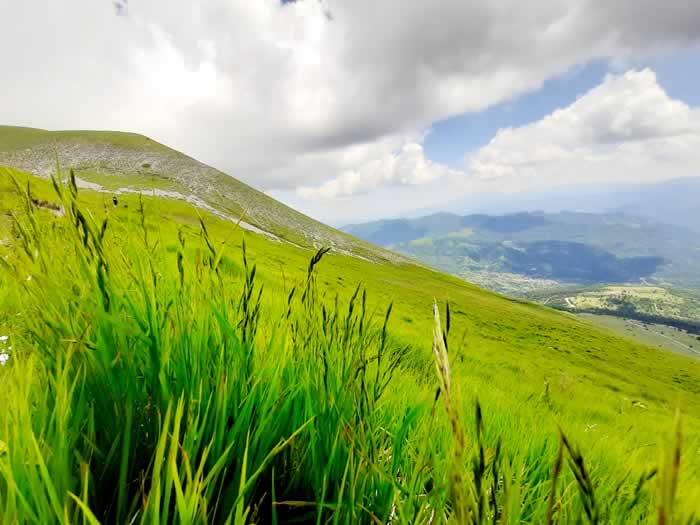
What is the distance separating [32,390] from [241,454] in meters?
0.95

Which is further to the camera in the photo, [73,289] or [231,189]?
[231,189]

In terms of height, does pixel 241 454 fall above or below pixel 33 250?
below

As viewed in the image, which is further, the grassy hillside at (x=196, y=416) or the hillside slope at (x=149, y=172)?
the hillside slope at (x=149, y=172)

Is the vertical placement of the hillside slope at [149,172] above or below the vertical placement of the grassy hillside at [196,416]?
above

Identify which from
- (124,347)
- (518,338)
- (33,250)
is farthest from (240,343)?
(518,338)

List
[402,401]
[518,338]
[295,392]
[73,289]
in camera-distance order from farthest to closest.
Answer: [518,338] → [402,401] → [73,289] → [295,392]

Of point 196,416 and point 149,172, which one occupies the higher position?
point 149,172

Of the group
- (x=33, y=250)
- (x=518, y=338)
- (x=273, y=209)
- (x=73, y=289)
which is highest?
(x=273, y=209)

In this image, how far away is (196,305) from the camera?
69.9 inches

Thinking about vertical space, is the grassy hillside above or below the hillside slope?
below

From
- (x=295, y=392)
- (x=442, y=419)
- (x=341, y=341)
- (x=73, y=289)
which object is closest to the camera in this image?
(x=295, y=392)

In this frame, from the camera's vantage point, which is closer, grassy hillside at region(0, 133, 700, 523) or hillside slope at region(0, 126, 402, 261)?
grassy hillside at region(0, 133, 700, 523)

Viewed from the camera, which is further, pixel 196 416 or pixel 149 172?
pixel 149 172

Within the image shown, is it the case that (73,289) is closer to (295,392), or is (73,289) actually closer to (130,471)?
(130,471)
